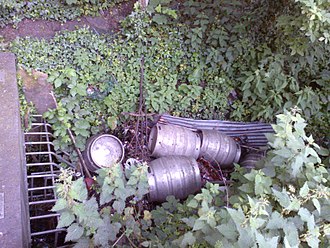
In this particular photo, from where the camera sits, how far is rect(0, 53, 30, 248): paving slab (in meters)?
2.74

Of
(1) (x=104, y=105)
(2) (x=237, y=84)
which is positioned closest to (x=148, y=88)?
(1) (x=104, y=105)

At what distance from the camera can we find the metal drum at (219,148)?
4.91 meters

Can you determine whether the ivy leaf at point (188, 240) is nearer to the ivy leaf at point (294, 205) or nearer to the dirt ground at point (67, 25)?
the ivy leaf at point (294, 205)

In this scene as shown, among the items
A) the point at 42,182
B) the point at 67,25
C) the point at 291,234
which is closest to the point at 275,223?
the point at 291,234

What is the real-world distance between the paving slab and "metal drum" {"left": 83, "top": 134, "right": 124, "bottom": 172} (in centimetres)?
106

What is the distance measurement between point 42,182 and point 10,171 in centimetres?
121

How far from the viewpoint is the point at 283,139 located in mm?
2486

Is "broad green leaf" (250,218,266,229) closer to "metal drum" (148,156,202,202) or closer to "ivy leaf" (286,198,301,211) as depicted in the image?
"ivy leaf" (286,198,301,211)

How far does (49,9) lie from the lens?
512 cm

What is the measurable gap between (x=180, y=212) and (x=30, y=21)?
356 cm

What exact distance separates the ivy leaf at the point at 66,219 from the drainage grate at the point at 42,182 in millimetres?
1527

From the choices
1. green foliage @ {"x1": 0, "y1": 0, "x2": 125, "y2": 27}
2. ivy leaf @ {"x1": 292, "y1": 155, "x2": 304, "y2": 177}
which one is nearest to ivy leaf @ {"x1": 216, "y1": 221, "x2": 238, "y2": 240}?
ivy leaf @ {"x1": 292, "y1": 155, "x2": 304, "y2": 177}

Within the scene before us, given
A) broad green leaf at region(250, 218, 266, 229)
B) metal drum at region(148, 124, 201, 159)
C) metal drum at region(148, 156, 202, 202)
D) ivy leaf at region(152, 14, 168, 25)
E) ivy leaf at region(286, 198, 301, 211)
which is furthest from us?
ivy leaf at region(152, 14, 168, 25)

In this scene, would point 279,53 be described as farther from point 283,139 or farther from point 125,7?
point 283,139
